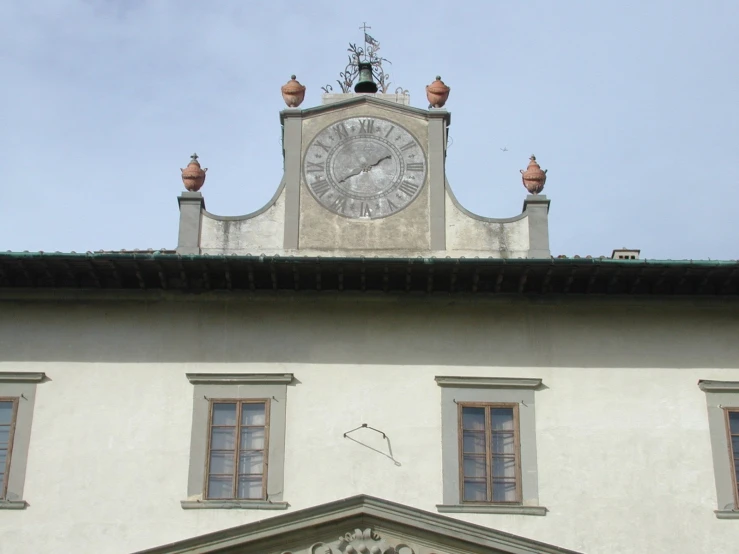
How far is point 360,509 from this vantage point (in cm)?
1612

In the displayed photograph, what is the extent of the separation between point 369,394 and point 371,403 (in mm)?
125

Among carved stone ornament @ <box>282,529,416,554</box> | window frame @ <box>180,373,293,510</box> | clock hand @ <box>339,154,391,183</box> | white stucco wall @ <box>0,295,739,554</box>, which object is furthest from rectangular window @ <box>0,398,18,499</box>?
clock hand @ <box>339,154,391,183</box>

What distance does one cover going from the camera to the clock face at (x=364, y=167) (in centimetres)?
1938

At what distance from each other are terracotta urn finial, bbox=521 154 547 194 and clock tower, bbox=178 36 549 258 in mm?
147

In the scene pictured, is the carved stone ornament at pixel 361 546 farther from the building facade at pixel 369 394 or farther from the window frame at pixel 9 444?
the window frame at pixel 9 444

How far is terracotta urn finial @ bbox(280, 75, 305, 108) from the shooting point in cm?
2025

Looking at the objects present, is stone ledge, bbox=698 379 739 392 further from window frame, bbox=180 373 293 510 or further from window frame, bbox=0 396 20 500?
window frame, bbox=0 396 20 500

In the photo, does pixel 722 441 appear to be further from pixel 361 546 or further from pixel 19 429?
pixel 19 429

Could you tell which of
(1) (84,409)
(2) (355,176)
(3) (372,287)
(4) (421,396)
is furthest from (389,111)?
(1) (84,409)

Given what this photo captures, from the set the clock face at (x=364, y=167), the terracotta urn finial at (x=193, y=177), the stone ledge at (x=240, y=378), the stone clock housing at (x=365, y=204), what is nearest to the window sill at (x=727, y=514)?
the stone clock housing at (x=365, y=204)

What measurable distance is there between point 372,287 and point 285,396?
1.88m

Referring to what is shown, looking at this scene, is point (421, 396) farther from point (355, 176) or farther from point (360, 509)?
point (355, 176)

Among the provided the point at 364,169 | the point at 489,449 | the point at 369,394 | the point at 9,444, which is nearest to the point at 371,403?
the point at 369,394

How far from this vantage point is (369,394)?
58.0 feet
